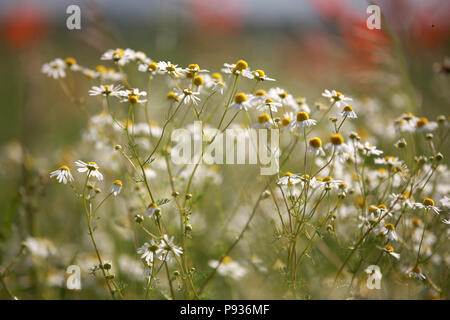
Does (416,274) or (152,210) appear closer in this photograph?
(152,210)

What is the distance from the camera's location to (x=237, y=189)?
Answer: 1938 millimetres

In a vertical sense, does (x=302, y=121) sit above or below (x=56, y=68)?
below

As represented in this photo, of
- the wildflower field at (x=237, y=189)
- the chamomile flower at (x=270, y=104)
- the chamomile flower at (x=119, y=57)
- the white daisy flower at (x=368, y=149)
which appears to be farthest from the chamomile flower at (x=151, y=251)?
the white daisy flower at (x=368, y=149)

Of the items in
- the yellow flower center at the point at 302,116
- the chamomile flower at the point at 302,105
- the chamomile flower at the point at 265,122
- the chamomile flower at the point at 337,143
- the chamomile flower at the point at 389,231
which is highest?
the chamomile flower at the point at 302,105

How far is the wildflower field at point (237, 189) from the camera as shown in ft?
4.11

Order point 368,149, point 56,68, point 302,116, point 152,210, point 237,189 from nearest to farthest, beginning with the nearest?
point 152,210
point 302,116
point 368,149
point 56,68
point 237,189

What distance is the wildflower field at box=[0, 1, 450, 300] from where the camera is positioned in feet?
4.11

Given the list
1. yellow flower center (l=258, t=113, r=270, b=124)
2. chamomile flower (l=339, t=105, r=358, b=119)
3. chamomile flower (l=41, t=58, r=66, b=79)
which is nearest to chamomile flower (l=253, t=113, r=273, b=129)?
yellow flower center (l=258, t=113, r=270, b=124)

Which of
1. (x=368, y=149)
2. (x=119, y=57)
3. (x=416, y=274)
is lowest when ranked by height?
(x=416, y=274)

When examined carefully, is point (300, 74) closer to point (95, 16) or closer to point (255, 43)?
point (255, 43)

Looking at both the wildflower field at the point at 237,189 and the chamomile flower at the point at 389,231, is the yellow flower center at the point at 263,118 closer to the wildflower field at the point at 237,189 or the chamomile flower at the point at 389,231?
the wildflower field at the point at 237,189

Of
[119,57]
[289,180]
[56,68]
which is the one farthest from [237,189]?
[56,68]

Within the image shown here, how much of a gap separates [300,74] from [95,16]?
356 cm

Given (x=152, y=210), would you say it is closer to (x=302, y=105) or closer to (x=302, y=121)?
(x=302, y=121)
